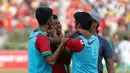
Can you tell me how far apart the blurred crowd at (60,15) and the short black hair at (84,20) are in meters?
15.4

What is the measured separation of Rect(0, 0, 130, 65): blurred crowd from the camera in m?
24.1

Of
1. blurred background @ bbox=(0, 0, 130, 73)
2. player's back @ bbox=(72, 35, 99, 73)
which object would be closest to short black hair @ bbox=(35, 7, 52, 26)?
player's back @ bbox=(72, 35, 99, 73)

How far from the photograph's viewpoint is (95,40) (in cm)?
750

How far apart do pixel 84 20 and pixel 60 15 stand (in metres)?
Result: 17.6

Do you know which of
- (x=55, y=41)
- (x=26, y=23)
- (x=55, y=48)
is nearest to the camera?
(x=55, y=41)

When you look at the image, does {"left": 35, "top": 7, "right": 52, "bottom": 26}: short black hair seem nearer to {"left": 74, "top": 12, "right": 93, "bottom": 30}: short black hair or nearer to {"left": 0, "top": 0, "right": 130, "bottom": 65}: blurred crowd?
{"left": 74, "top": 12, "right": 93, "bottom": 30}: short black hair

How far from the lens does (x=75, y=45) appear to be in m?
7.25

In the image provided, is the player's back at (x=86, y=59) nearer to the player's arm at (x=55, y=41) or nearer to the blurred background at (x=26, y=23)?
the player's arm at (x=55, y=41)

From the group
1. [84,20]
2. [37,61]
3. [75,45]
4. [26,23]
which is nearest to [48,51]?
[37,61]

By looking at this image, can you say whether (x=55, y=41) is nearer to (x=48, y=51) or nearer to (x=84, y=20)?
(x=48, y=51)

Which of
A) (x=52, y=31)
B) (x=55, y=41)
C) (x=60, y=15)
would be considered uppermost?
(x=52, y=31)

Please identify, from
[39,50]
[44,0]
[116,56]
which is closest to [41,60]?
[39,50]

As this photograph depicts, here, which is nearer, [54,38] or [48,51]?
[48,51]

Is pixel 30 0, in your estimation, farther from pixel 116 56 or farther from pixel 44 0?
pixel 116 56
